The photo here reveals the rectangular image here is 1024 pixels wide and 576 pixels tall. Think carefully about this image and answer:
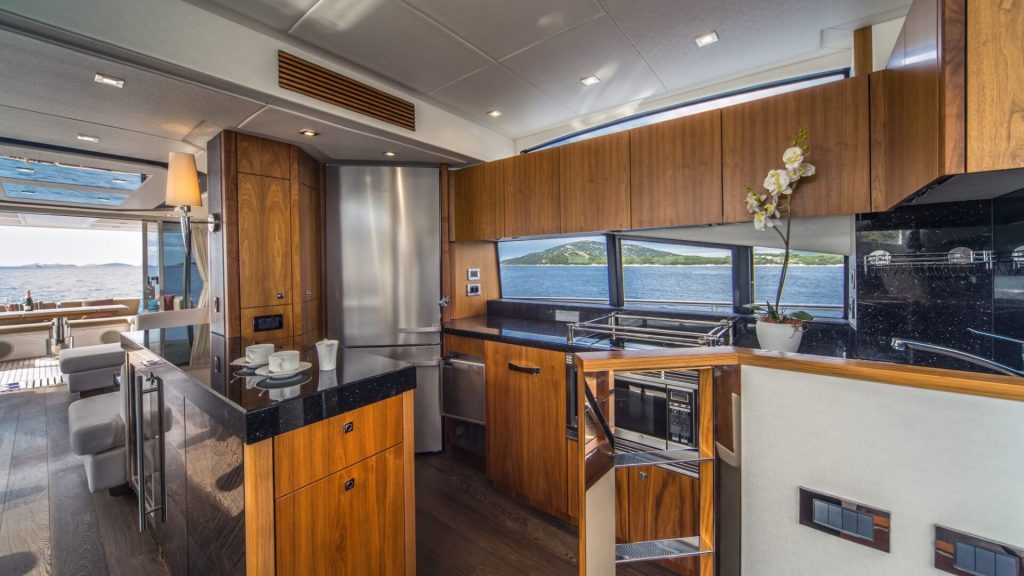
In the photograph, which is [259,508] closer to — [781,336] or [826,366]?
[826,366]

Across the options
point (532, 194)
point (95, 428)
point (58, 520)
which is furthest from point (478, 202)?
point (58, 520)

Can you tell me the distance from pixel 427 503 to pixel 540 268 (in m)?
2.07

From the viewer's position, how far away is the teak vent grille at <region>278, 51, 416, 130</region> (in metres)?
2.03

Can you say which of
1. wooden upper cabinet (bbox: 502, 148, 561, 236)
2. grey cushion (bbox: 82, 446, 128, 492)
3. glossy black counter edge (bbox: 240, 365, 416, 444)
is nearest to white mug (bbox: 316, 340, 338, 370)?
glossy black counter edge (bbox: 240, 365, 416, 444)

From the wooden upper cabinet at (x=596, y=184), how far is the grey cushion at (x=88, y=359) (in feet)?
15.3

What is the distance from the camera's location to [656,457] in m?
1.18

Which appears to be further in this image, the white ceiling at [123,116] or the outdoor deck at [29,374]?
the outdoor deck at [29,374]

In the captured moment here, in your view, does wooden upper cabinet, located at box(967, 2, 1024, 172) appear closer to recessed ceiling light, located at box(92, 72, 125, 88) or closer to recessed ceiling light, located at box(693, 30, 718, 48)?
recessed ceiling light, located at box(693, 30, 718, 48)

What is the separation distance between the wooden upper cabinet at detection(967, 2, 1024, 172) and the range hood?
0.07 metres

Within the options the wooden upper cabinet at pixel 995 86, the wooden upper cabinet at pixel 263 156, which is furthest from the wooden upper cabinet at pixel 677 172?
the wooden upper cabinet at pixel 263 156

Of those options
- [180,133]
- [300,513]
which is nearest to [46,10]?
[180,133]

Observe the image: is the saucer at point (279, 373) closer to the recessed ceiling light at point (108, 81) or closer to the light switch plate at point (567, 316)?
the recessed ceiling light at point (108, 81)

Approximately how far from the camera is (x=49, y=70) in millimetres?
1704

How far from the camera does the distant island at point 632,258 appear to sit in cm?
221
